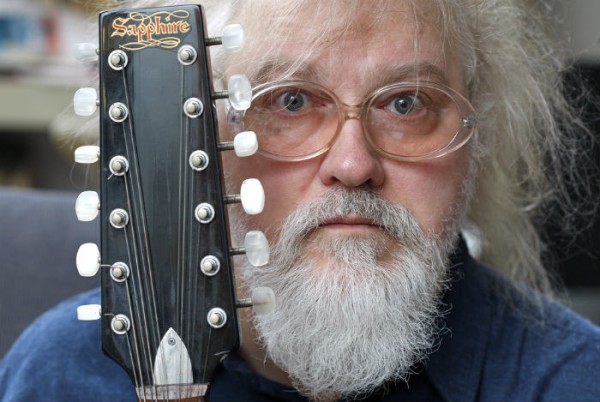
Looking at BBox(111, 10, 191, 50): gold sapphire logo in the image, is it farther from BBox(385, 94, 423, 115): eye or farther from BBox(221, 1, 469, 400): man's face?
BBox(385, 94, 423, 115): eye

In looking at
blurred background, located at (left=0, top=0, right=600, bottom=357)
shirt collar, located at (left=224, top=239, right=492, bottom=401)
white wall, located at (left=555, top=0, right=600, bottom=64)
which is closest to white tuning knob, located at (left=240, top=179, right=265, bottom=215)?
shirt collar, located at (left=224, top=239, right=492, bottom=401)

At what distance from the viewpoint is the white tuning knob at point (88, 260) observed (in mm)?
1045

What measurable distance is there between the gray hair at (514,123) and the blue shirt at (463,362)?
0.63 feet

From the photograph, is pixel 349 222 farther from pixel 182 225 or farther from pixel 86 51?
pixel 86 51

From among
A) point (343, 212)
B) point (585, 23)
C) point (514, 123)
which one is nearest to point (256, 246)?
point (343, 212)

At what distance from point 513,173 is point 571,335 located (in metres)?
0.35

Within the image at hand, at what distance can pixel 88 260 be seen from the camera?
3.44 ft

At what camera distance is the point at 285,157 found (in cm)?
120

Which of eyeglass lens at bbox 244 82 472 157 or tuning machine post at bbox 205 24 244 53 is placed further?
eyeglass lens at bbox 244 82 472 157

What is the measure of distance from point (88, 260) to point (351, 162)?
35 cm

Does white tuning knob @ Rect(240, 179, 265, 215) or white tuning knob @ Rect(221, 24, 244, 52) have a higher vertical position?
white tuning knob @ Rect(221, 24, 244, 52)

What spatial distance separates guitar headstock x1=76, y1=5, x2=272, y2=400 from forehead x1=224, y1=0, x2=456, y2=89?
0.53 ft

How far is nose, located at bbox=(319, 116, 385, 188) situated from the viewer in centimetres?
115

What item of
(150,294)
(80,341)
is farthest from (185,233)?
(80,341)
